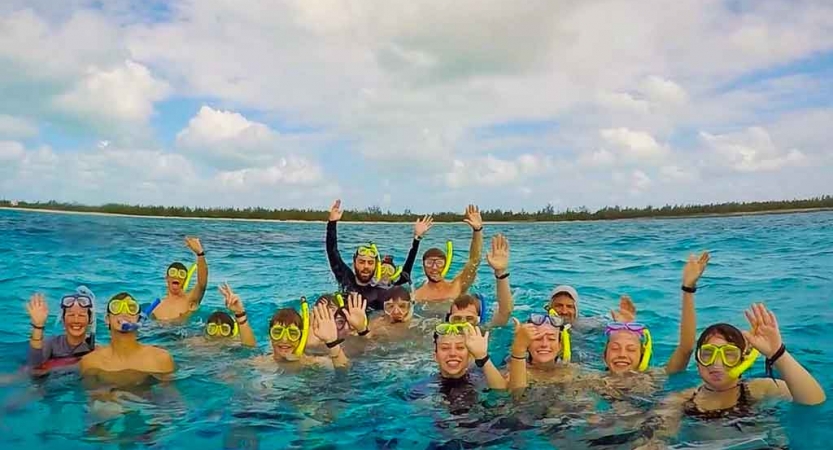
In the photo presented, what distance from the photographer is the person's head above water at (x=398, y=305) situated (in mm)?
8227

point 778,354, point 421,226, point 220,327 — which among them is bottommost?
point 220,327

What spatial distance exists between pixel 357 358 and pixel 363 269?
1789 mm

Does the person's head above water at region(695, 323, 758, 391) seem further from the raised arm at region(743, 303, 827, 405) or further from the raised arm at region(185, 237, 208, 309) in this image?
the raised arm at region(185, 237, 208, 309)

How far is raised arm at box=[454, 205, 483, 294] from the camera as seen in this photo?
9125 millimetres

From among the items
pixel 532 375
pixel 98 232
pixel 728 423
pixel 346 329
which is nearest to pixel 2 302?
pixel 346 329

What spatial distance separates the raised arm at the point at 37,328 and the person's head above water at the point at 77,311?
0.59 ft

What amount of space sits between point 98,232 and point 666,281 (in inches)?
931

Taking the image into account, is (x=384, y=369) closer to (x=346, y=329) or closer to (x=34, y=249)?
(x=346, y=329)

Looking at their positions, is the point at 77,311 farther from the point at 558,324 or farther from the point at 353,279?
the point at 558,324

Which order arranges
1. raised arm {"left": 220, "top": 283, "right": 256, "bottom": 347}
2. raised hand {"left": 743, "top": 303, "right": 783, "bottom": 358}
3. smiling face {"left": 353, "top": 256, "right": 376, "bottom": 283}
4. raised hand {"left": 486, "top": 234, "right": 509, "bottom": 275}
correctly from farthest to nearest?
1. smiling face {"left": 353, "top": 256, "right": 376, "bottom": 283}
2. raised hand {"left": 486, "top": 234, "right": 509, "bottom": 275}
3. raised arm {"left": 220, "top": 283, "right": 256, "bottom": 347}
4. raised hand {"left": 743, "top": 303, "right": 783, "bottom": 358}

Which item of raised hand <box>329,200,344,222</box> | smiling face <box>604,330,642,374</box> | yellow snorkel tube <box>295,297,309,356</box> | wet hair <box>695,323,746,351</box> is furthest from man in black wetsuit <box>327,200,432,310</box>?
wet hair <box>695,323,746,351</box>

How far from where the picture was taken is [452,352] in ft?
18.7

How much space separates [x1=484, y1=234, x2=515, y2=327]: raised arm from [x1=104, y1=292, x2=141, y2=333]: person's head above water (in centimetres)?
340

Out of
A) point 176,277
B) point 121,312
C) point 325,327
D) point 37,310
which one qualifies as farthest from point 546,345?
point 176,277
